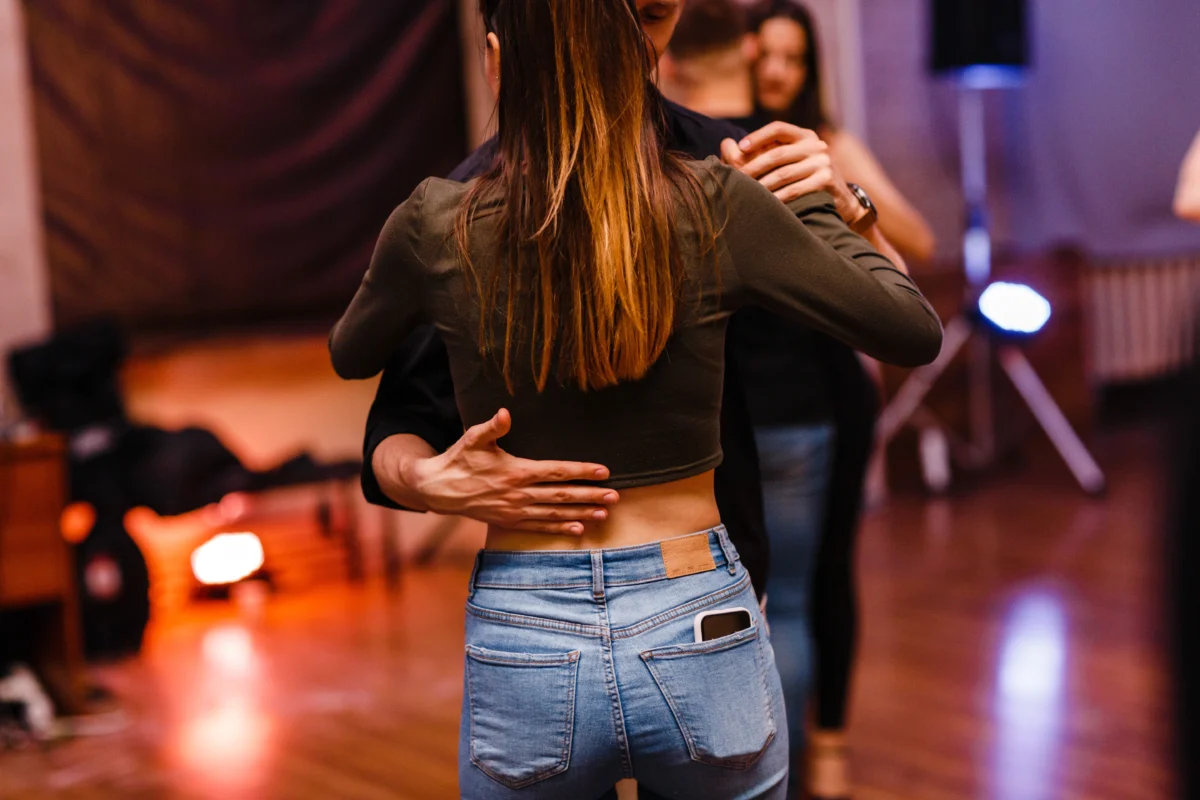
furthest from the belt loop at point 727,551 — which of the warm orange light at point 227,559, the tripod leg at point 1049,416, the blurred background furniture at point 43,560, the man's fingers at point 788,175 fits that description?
the tripod leg at point 1049,416

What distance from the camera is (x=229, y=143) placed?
4.96m

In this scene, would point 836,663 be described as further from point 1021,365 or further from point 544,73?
point 1021,365

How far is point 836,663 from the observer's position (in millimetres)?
2502

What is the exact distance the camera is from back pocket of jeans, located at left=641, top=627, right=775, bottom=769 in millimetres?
1212

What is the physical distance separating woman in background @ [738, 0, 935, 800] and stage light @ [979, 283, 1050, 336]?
0.26m

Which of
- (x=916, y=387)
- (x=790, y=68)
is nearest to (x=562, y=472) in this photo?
(x=790, y=68)

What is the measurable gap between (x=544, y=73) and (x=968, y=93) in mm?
5800

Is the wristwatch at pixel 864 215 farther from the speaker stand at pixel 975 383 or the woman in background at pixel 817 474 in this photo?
the speaker stand at pixel 975 383

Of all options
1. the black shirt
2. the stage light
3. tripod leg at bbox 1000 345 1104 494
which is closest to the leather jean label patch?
the black shirt

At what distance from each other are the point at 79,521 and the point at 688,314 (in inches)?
153

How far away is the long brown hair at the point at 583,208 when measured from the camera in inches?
46.4

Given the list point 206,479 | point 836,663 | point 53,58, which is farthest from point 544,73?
point 53,58

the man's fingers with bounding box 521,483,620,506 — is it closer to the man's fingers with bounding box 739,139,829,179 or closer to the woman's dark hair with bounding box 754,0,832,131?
the man's fingers with bounding box 739,139,829,179

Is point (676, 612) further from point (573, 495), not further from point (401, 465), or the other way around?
point (401, 465)
